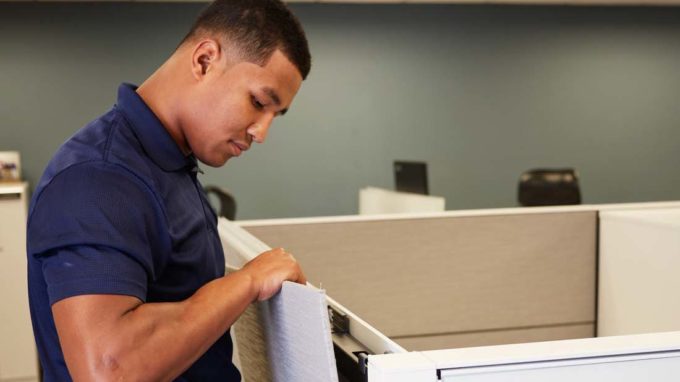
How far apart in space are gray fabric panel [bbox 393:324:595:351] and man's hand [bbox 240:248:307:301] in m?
0.86

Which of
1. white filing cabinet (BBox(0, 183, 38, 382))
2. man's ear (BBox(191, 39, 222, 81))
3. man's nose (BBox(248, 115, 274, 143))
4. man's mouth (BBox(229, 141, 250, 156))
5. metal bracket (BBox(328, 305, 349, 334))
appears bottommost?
white filing cabinet (BBox(0, 183, 38, 382))

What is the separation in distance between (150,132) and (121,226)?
6.7 inches

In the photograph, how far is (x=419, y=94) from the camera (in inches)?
225

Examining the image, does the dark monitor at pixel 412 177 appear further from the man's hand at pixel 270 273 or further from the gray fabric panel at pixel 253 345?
the man's hand at pixel 270 273

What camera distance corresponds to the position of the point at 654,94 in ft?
20.3

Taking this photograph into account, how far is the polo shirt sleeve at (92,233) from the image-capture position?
2.17 ft

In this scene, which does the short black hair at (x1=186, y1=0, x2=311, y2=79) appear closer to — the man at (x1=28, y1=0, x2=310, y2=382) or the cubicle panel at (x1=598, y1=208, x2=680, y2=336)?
the man at (x1=28, y1=0, x2=310, y2=382)

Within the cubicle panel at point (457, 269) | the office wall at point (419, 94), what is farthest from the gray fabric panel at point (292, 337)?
the office wall at point (419, 94)

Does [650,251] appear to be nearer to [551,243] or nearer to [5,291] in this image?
[551,243]

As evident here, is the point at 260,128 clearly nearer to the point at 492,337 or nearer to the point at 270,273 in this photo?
the point at 270,273

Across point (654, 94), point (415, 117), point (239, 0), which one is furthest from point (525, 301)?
point (654, 94)

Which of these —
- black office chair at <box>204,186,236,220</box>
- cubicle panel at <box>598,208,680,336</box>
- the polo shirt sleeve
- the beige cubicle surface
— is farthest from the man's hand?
black office chair at <box>204,186,236,220</box>

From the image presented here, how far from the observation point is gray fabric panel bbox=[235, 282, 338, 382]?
661 mm

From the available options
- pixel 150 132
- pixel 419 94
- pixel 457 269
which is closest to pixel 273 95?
pixel 150 132
